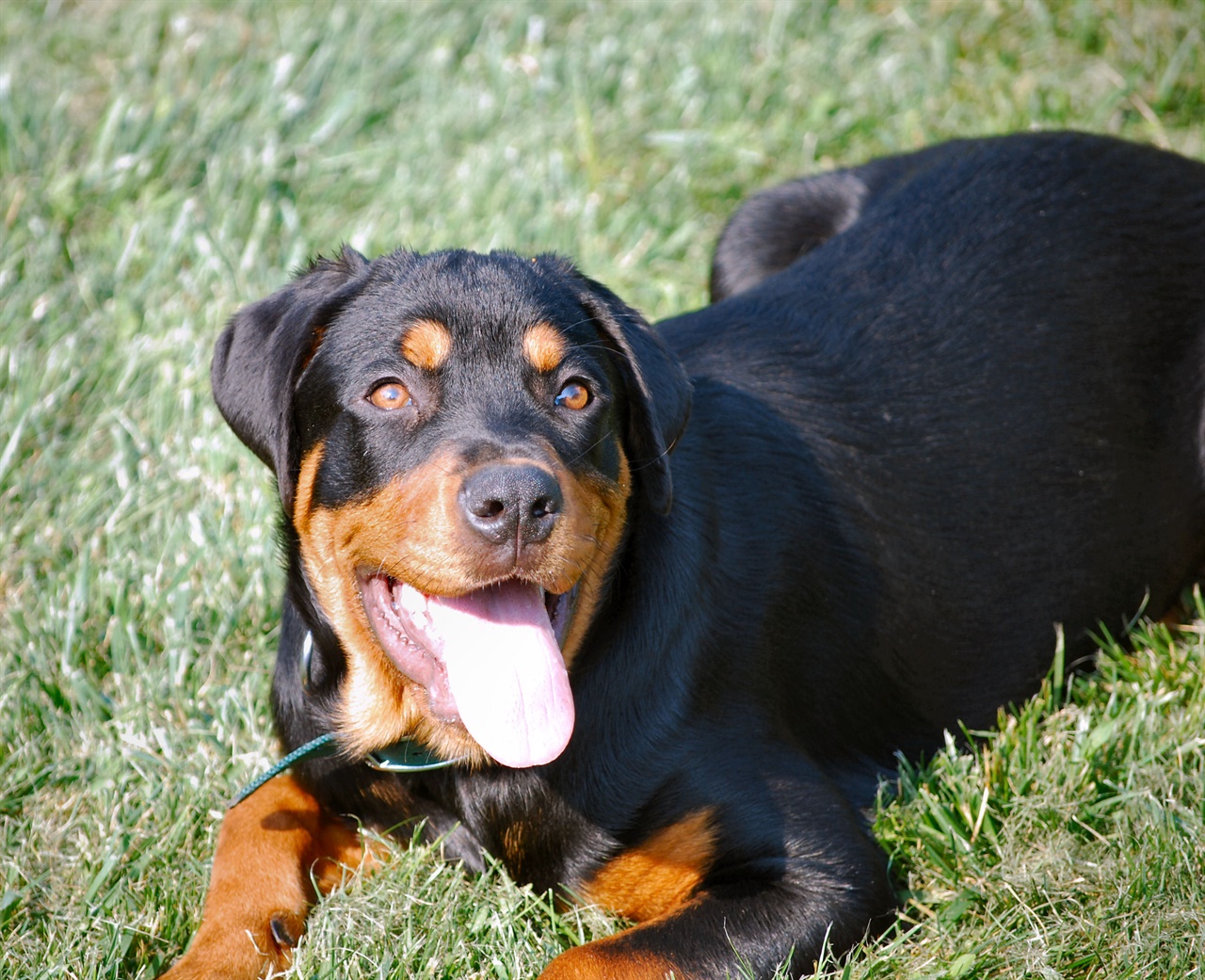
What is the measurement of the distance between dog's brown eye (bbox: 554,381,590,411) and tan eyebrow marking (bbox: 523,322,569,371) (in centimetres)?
6

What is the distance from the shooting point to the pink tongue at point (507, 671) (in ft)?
8.83

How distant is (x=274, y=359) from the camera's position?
2881mm

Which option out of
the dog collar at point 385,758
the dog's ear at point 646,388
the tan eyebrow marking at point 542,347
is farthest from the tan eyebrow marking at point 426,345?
the dog collar at point 385,758

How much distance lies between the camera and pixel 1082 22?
20.6 feet

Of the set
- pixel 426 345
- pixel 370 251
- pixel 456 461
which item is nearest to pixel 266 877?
pixel 456 461

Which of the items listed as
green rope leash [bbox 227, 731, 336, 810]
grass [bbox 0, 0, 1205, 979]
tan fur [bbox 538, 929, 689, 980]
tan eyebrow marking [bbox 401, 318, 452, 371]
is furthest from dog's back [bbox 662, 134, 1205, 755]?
green rope leash [bbox 227, 731, 336, 810]

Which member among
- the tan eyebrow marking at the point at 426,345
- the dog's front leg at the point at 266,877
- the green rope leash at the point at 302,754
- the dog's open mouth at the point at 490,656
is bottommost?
the dog's front leg at the point at 266,877

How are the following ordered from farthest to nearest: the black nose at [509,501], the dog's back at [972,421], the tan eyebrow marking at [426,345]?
the dog's back at [972,421] < the tan eyebrow marking at [426,345] < the black nose at [509,501]

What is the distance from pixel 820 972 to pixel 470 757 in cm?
87

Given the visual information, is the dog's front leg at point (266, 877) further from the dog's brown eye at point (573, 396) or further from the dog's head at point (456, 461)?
the dog's brown eye at point (573, 396)

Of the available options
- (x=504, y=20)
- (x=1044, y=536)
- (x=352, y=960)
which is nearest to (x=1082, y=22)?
(x=504, y=20)

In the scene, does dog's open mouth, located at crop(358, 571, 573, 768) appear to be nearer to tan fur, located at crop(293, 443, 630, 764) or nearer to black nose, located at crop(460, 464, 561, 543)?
tan fur, located at crop(293, 443, 630, 764)

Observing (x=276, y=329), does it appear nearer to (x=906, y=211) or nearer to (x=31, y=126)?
(x=906, y=211)

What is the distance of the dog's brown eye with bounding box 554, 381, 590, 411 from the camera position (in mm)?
2891
